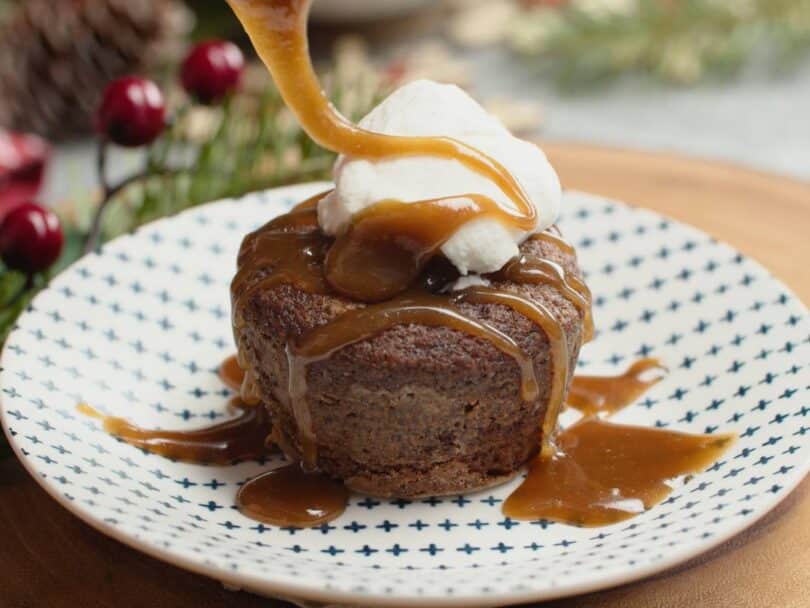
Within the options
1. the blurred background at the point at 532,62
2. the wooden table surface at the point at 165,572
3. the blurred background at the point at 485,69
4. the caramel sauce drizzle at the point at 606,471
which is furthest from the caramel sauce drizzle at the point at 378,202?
the blurred background at the point at 532,62

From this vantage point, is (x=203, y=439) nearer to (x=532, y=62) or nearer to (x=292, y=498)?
(x=292, y=498)

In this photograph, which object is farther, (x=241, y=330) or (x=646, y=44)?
(x=646, y=44)

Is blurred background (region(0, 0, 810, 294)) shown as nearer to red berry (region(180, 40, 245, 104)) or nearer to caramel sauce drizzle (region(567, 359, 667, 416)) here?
red berry (region(180, 40, 245, 104))

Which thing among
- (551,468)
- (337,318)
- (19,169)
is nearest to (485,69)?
(19,169)

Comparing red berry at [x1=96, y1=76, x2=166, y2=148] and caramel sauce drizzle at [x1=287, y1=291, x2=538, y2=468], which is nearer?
caramel sauce drizzle at [x1=287, y1=291, x2=538, y2=468]

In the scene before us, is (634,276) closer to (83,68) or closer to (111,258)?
(111,258)

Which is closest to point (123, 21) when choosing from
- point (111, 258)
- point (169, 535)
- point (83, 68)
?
point (83, 68)

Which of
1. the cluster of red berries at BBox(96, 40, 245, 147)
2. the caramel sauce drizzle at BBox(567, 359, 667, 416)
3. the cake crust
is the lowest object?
the caramel sauce drizzle at BBox(567, 359, 667, 416)

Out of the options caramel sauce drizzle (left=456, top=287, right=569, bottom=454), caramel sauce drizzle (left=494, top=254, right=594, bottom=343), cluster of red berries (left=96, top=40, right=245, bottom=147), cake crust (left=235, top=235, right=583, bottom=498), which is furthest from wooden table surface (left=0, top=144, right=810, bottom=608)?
cluster of red berries (left=96, top=40, right=245, bottom=147)
